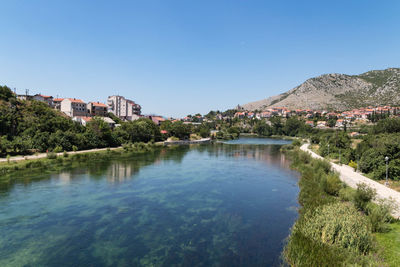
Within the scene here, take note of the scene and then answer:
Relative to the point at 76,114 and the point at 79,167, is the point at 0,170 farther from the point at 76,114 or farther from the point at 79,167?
the point at 76,114

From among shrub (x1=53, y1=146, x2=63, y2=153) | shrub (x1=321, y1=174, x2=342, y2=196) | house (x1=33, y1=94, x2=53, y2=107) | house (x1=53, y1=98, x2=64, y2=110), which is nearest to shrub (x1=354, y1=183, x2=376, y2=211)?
shrub (x1=321, y1=174, x2=342, y2=196)

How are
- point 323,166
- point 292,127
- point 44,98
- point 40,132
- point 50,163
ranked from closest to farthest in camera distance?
point 323,166 < point 50,163 < point 40,132 < point 44,98 < point 292,127

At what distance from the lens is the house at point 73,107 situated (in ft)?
225

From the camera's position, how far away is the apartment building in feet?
309

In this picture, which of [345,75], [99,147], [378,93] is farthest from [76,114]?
[345,75]

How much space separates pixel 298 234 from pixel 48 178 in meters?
25.7

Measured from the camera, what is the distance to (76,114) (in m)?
69.2

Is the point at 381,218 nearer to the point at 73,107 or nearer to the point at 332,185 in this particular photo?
the point at 332,185

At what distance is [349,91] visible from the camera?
169000mm

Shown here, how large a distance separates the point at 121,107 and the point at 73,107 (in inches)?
1053

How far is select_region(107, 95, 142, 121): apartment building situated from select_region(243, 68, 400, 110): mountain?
12764 cm

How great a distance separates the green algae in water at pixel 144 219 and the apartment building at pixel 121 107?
6861 centimetres

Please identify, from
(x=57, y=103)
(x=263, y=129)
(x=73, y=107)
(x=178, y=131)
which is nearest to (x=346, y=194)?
(x=178, y=131)

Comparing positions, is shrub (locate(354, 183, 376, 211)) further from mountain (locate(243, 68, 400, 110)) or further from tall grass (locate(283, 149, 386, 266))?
mountain (locate(243, 68, 400, 110))
